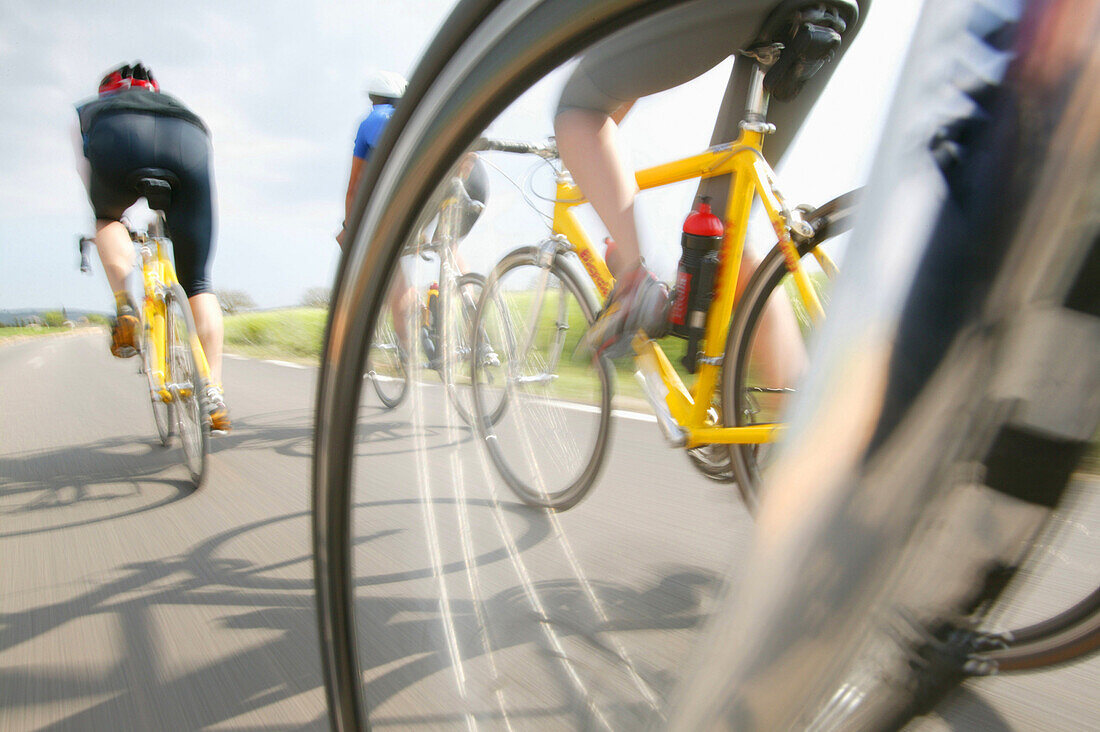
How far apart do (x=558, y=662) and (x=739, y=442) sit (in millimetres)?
401

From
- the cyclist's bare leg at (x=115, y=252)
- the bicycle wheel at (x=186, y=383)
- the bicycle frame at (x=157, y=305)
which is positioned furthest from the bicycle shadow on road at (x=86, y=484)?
the cyclist's bare leg at (x=115, y=252)

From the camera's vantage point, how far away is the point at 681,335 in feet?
2.56

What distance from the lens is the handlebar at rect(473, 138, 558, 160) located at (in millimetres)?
557

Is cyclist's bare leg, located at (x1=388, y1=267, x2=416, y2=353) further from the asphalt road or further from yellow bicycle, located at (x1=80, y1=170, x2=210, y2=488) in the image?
yellow bicycle, located at (x1=80, y1=170, x2=210, y2=488)

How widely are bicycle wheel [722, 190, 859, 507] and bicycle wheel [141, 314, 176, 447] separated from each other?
3.19 m

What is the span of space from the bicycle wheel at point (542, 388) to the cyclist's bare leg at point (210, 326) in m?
2.48

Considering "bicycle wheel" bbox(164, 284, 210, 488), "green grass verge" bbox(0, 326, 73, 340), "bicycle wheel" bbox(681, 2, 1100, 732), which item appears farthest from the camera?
"green grass verge" bbox(0, 326, 73, 340)

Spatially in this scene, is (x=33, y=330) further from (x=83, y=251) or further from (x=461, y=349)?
(x=461, y=349)

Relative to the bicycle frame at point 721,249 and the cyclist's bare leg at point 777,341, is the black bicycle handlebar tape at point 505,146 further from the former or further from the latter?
the cyclist's bare leg at point 777,341

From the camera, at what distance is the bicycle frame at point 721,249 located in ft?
1.90

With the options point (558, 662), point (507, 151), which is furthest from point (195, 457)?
point (507, 151)

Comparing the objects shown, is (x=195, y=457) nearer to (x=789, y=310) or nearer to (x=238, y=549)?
(x=238, y=549)

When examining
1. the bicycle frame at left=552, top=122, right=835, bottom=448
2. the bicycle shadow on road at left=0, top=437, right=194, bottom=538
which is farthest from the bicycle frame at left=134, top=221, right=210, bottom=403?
the bicycle frame at left=552, top=122, right=835, bottom=448

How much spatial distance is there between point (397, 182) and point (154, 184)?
10.1 feet
